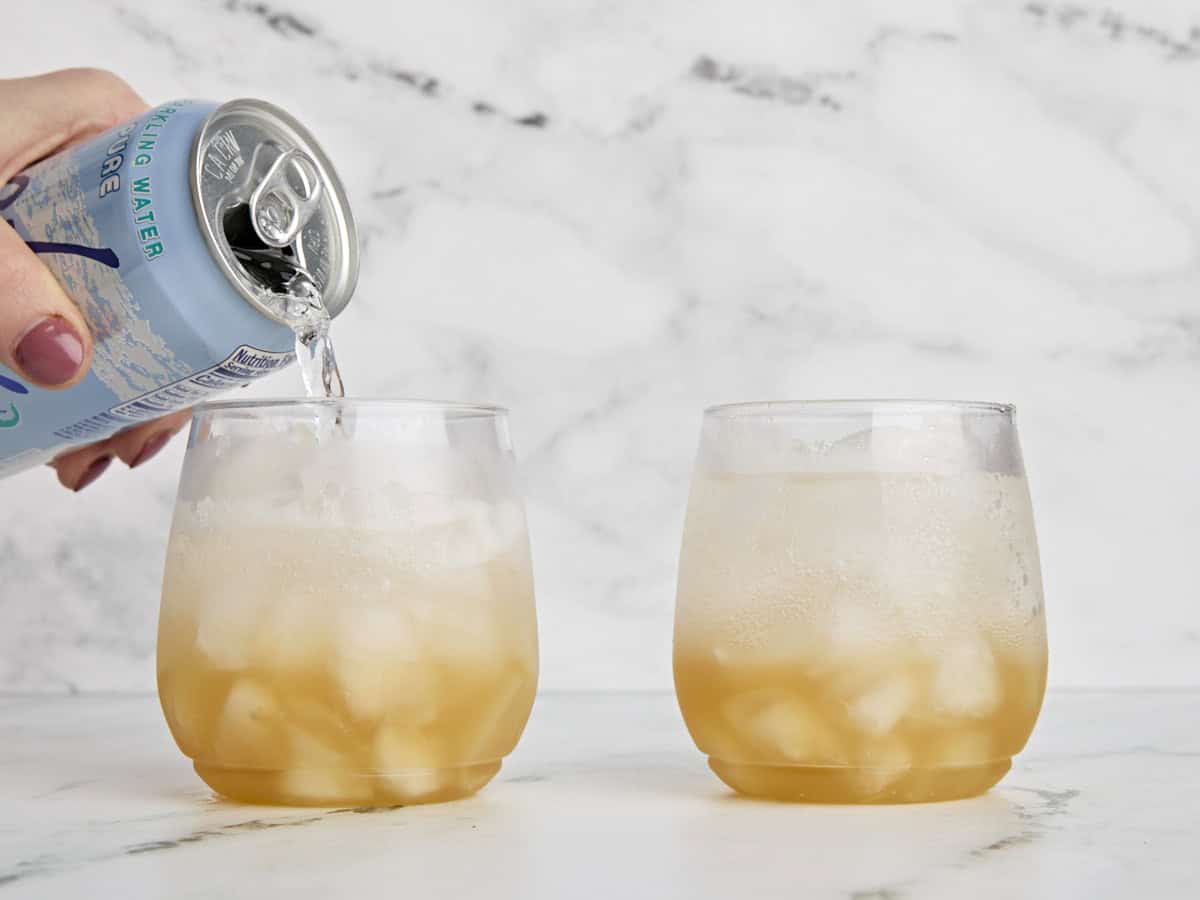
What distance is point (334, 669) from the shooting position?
0.67 meters

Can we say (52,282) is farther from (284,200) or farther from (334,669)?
(334,669)

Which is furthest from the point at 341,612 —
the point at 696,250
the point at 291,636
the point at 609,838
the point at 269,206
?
the point at 696,250

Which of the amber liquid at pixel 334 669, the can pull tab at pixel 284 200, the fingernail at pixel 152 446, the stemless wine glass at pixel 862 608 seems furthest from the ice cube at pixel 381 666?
the fingernail at pixel 152 446

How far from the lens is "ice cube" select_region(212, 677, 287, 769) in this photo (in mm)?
673

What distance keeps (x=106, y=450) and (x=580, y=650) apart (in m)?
0.48

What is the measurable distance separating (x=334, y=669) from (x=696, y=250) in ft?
2.59

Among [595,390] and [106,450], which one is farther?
[595,390]

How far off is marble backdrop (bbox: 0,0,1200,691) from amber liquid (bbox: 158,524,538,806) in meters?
0.68

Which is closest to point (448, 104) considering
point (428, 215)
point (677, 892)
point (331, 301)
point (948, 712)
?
point (428, 215)

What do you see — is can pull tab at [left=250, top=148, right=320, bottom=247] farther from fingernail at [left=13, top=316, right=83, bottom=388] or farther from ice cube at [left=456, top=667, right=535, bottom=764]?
ice cube at [left=456, top=667, right=535, bottom=764]

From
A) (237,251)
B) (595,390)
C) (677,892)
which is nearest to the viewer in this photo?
(677,892)

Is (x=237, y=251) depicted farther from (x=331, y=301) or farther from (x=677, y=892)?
(x=677, y=892)

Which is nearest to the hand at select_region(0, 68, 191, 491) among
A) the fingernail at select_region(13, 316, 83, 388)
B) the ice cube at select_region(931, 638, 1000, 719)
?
the fingernail at select_region(13, 316, 83, 388)

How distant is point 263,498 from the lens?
694mm
